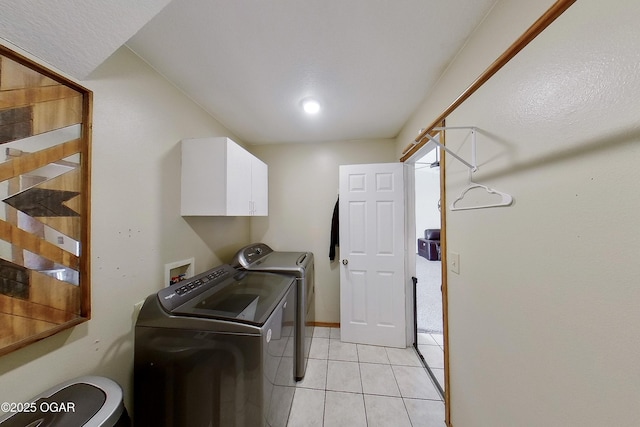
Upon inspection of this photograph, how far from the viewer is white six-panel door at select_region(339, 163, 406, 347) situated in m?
2.27

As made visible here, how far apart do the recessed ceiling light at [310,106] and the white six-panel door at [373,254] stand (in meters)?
0.73

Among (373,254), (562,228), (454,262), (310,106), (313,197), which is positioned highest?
(310,106)

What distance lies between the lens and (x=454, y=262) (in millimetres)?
1319

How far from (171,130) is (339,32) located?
4.30 ft

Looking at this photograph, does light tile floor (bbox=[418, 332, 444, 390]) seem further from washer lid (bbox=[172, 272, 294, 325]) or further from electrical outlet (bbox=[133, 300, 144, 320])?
electrical outlet (bbox=[133, 300, 144, 320])

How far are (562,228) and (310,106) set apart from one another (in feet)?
5.83

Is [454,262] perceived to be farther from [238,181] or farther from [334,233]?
[238,181]

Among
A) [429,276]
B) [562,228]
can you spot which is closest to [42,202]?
[562,228]

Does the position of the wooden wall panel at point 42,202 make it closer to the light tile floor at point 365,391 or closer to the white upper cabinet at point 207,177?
the white upper cabinet at point 207,177

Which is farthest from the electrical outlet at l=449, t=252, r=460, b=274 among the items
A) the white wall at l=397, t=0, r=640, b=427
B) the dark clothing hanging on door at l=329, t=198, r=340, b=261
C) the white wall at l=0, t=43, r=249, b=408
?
the white wall at l=0, t=43, r=249, b=408

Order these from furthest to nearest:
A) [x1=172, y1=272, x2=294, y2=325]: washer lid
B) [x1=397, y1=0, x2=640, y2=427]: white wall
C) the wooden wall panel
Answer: [x1=172, y1=272, x2=294, y2=325]: washer lid < the wooden wall panel < [x1=397, y1=0, x2=640, y2=427]: white wall

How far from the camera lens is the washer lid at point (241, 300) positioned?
1.11 metres

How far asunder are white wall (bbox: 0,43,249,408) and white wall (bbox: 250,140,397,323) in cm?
134

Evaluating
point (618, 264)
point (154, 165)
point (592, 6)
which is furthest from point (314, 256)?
point (592, 6)
